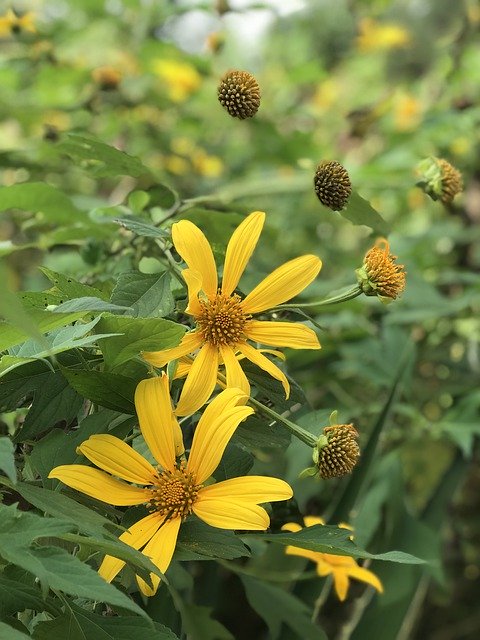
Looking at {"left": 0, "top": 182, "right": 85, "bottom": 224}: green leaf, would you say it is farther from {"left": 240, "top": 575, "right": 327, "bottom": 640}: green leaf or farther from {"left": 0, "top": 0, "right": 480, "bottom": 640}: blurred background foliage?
{"left": 240, "top": 575, "right": 327, "bottom": 640}: green leaf

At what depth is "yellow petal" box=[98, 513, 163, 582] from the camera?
1.59 ft

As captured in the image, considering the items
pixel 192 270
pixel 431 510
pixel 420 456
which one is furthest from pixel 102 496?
pixel 420 456

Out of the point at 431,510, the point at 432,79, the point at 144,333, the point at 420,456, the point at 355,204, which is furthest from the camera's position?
the point at 432,79

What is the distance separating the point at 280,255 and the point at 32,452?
4.05ft

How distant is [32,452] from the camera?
1.71 ft

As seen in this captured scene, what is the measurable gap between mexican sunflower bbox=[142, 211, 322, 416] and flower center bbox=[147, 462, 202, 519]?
0.14 feet

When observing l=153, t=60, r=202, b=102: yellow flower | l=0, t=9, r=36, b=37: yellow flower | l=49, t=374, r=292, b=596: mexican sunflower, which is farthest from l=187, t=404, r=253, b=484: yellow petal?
l=153, t=60, r=202, b=102: yellow flower

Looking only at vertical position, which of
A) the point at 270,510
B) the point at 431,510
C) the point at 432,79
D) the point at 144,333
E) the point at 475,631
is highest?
the point at 432,79

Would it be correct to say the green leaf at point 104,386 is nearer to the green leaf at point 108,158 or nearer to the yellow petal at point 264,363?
the yellow petal at point 264,363

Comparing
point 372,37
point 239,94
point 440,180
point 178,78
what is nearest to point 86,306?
point 239,94

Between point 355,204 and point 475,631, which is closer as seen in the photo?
point 355,204

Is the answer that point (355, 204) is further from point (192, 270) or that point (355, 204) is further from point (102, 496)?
point (102, 496)

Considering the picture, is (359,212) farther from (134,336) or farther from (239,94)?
(134,336)

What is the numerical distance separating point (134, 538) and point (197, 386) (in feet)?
0.33
